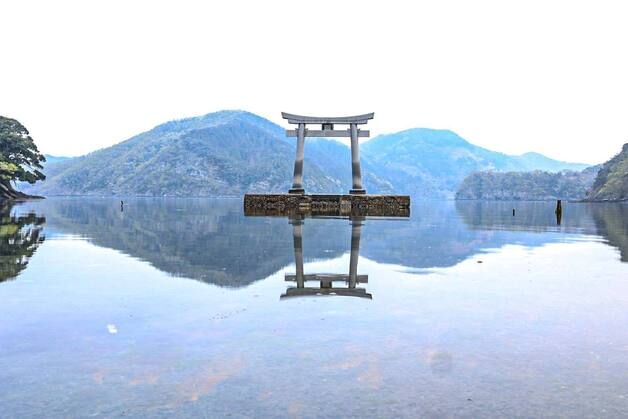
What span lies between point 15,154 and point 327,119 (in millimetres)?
62037

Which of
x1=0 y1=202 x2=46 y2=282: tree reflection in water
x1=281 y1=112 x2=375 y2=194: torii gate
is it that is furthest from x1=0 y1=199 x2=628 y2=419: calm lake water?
x1=281 y1=112 x2=375 y2=194: torii gate

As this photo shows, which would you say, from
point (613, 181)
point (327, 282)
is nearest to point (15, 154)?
point (327, 282)

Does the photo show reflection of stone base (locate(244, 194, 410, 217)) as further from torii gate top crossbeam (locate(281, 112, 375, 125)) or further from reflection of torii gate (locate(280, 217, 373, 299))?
reflection of torii gate (locate(280, 217, 373, 299))

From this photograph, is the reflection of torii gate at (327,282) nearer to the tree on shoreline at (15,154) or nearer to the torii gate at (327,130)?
the torii gate at (327,130)

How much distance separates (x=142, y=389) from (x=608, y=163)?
167m

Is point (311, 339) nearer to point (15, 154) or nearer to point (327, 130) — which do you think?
point (327, 130)

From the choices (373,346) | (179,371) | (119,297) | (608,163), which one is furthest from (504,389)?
(608,163)

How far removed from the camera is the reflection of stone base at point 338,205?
3862 centimetres

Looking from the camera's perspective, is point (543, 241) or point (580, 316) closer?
point (580, 316)

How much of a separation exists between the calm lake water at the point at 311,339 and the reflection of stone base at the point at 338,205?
2551 cm

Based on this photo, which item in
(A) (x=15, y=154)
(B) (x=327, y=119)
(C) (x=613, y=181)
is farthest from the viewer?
(C) (x=613, y=181)

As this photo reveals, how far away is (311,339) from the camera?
6.07 meters

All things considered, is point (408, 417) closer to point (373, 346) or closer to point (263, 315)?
point (373, 346)

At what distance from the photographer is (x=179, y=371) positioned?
495 centimetres
